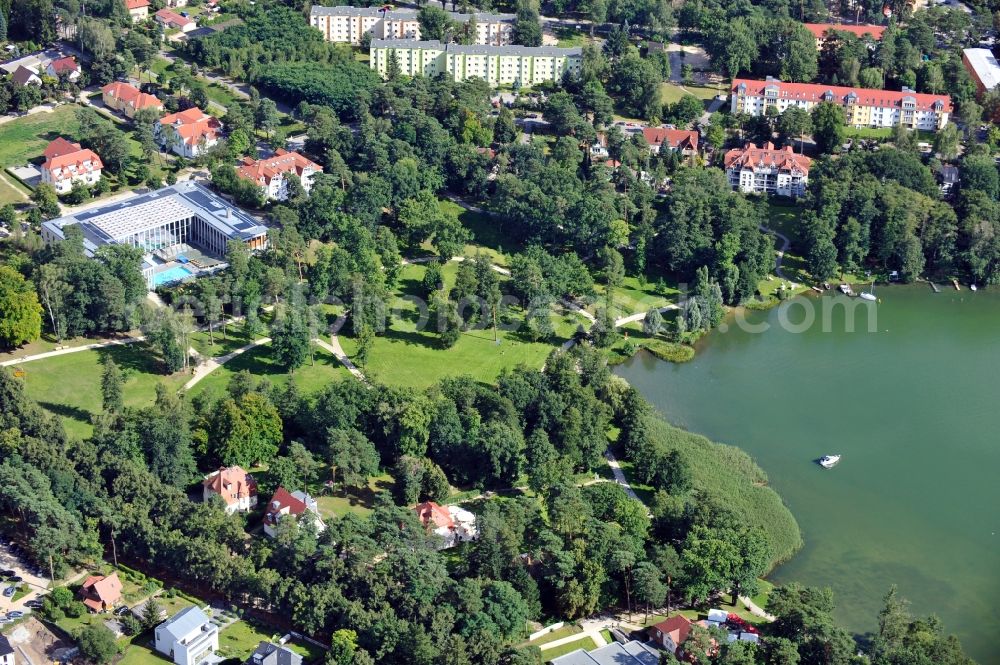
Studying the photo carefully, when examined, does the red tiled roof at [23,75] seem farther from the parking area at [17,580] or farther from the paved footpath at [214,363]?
the parking area at [17,580]

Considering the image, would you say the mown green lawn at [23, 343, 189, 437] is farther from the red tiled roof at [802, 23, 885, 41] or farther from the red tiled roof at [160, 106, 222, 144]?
the red tiled roof at [802, 23, 885, 41]

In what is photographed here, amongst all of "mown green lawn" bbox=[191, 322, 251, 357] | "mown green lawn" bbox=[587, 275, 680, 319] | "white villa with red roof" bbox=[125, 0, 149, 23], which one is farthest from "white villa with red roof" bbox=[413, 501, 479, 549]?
"white villa with red roof" bbox=[125, 0, 149, 23]

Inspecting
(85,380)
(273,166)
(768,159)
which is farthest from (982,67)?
(85,380)

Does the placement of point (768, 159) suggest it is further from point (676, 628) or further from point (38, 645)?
point (38, 645)

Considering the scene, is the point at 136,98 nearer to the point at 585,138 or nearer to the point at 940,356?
the point at 585,138

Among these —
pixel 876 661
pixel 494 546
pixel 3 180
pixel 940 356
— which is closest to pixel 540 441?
pixel 494 546

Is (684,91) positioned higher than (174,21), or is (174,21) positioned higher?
(174,21)
